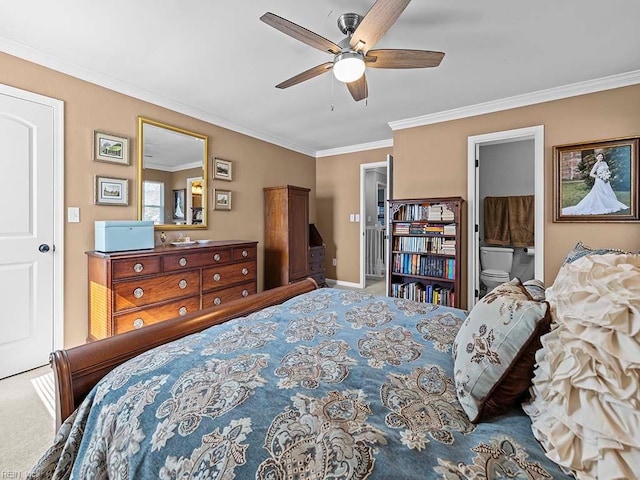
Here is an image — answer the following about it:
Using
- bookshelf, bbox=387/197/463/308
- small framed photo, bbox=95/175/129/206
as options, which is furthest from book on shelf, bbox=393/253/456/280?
small framed photo, bbox=95/175/129/206

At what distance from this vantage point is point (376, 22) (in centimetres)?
167

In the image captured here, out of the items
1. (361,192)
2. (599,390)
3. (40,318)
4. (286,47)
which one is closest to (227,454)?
(599,390)

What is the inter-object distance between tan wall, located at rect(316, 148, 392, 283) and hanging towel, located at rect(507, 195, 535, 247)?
7.53 ft

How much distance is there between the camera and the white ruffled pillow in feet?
1.87

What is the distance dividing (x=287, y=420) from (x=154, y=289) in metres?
2.32

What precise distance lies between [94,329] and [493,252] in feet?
16.8

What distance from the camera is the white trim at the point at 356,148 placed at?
16.3 feet

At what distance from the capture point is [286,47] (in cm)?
234

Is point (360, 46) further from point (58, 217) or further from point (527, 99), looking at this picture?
point (58, 217)

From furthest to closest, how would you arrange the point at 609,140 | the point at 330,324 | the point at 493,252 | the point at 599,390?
1. the point at 493,252
2. the point at 609,140
3. the point at 330,324
4. the point at 599,390

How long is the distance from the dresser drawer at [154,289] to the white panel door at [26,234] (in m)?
0.68

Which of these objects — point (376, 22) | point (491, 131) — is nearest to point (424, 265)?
point (491, 131)

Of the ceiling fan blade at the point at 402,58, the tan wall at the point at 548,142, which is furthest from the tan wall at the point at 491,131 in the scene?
the ceiling fan blade at the point at 402,58

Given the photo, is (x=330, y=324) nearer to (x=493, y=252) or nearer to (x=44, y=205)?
(x=44, y=205)
